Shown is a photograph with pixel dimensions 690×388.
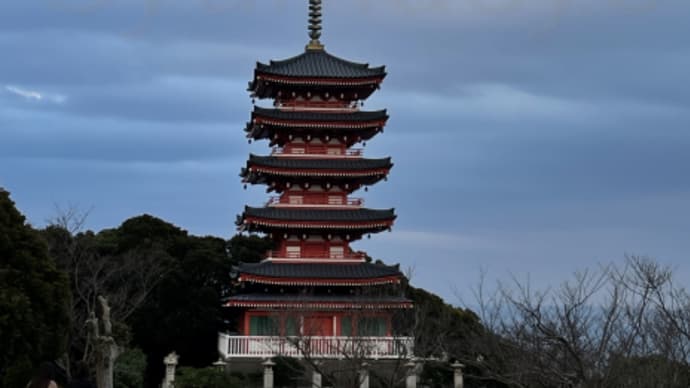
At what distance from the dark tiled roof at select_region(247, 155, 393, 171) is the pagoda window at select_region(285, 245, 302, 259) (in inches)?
128

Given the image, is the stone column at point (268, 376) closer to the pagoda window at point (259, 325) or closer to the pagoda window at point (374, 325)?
the pagoda window at point (259, 325)

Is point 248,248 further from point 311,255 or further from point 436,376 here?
point 436,376

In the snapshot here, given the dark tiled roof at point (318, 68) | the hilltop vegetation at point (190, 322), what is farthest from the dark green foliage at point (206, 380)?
the dark tiled roof at point (318, 68)

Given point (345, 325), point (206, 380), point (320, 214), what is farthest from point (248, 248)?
point (206, 380)

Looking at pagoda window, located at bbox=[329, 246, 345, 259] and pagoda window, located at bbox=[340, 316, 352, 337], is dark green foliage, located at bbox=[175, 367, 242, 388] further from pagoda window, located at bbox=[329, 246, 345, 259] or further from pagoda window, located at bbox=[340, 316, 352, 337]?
pagoda window, located at bbox=[329, 246, 345, 259]

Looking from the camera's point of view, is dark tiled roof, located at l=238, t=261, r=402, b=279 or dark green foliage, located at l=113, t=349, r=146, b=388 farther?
dark tiled roof, located at l=238, t=261, r=402, b=279

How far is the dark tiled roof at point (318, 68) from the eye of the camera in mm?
43844

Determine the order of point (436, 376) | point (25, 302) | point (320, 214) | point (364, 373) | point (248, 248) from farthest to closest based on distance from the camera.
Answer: point (248, 248) → point (320, 214) → point (436, 376) → point (364, 373) → point (25, 302)

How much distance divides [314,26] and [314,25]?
4 cm

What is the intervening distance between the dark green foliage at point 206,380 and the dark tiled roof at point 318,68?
43.6ft

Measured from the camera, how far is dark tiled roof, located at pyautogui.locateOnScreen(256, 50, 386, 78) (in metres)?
43.8

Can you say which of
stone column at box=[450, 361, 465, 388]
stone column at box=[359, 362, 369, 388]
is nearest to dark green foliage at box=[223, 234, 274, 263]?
Result: stone column at box=[450, 361, 465, 388]

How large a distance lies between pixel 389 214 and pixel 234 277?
6.71m

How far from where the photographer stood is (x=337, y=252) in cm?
4316
